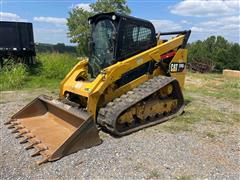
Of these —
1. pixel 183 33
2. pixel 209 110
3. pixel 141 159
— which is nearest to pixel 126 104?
pixel 141 159

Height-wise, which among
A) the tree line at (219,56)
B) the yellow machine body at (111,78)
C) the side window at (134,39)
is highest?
the side window at (134,39)

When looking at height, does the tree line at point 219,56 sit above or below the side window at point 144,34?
below

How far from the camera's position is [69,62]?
1284 centimetres

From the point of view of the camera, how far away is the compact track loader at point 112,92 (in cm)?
470

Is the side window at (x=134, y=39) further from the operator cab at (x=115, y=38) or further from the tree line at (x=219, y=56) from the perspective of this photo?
the tree line at (x=219, y=56)

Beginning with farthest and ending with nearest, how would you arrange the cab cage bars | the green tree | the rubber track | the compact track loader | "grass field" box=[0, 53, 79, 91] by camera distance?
1. the green tree
2. "grass field" box=[0, 53, 79, 91]
3. the cab cage bars
4. the rubber track
5. the compact track loader

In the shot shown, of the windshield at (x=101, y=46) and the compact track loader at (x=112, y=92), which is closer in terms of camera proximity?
the compact track loader at (x=112, y=92)

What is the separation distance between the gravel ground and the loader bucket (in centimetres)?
13

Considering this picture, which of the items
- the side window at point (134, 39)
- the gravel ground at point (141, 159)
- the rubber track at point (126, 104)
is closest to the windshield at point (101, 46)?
the side window at point (134, 39)

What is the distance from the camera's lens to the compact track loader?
15.4 ft

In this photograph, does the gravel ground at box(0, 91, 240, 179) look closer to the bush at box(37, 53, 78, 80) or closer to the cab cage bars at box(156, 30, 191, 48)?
the cab cage bars at box(156, 30, 191, 48)

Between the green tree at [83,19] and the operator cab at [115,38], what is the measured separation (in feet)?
61.0

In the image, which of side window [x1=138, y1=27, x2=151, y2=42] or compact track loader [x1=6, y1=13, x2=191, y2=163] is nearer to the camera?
compact track loader [x1=6, y1=13, x2=191, y2=163]

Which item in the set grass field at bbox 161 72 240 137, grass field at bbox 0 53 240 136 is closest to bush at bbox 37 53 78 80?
grass field at bbox 0 53 240 136
